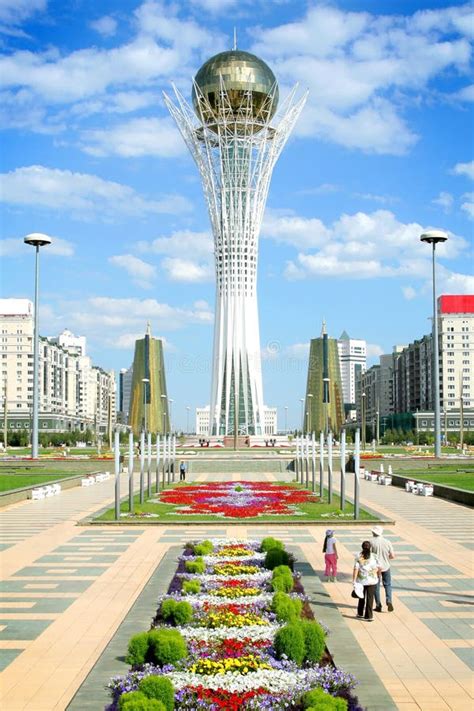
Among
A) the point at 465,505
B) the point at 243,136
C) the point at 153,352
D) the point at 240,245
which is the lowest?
the point at 465,505

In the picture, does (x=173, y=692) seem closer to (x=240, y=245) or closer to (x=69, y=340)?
(x=240, y=245)

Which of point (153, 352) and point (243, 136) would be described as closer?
point (243, 136)

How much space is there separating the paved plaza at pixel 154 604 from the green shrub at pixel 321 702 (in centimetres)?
81

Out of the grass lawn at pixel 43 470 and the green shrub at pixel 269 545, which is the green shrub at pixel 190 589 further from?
the grass lawn at pixel 43 470

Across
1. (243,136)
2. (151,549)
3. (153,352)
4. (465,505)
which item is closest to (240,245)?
(243,136)

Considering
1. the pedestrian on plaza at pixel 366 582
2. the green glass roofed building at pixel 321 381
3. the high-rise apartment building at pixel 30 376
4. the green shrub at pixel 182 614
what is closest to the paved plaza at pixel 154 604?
the pedestrian on plaza at pixel 366 582

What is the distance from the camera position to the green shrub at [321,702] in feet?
21.9

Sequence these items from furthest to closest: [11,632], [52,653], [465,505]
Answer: [465,505]
[11,632]
[52,653]

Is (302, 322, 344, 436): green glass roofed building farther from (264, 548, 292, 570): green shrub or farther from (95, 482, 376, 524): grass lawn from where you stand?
(264, 548, 292, 570): green shrub

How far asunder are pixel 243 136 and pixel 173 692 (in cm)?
8644

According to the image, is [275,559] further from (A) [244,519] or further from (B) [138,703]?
(A) [244,519]

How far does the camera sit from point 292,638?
870 cm

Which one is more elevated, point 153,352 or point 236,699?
point 153,352

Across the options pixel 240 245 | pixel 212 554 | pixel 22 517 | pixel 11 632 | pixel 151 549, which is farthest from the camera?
pixel 240 245
